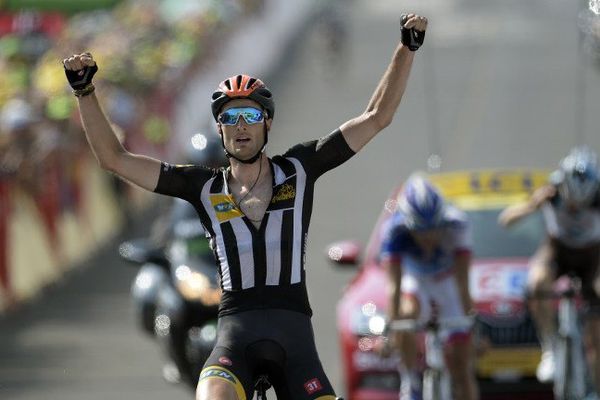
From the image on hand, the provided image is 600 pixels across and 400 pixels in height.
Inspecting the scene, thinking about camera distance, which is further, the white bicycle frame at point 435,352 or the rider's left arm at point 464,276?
the rider's left arm at point 464,276

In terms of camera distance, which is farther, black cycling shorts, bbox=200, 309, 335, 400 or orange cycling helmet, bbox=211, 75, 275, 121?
orange cycling helmet, bbox=211, 75, 275, 121

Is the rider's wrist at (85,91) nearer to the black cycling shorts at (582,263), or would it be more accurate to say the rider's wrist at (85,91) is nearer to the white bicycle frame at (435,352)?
the white bicycle frame at (435,352)

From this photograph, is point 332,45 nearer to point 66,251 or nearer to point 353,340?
point 66,251

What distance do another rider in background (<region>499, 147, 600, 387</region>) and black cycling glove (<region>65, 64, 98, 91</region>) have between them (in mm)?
5746

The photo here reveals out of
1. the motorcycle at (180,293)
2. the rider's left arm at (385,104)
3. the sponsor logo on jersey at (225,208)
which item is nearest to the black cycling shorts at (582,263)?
the motorcycle at (180,293)

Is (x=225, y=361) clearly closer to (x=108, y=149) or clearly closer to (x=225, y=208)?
(x=225, y=208)

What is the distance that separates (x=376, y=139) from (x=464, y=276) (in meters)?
21.1

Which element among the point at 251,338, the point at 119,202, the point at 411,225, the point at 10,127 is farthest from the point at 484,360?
the point at 119,202

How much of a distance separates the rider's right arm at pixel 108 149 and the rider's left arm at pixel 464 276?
14.5 feet

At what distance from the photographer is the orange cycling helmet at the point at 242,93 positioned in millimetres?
8680

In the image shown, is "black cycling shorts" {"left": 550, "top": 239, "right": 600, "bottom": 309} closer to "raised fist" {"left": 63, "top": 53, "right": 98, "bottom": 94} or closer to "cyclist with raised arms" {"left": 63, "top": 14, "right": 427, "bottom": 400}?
"cyclist with raised arms" {"left": 63, "top": 14, "right": 427, "bottom": 400}

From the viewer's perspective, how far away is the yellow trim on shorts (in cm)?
838

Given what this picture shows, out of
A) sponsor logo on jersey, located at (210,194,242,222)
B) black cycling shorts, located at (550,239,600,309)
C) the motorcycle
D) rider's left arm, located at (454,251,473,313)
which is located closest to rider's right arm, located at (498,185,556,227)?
black cycling shorts, located at (550,239,600,309)

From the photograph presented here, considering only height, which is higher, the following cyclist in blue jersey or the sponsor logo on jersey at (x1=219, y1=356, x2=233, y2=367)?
the following cyclist in blue jersey
